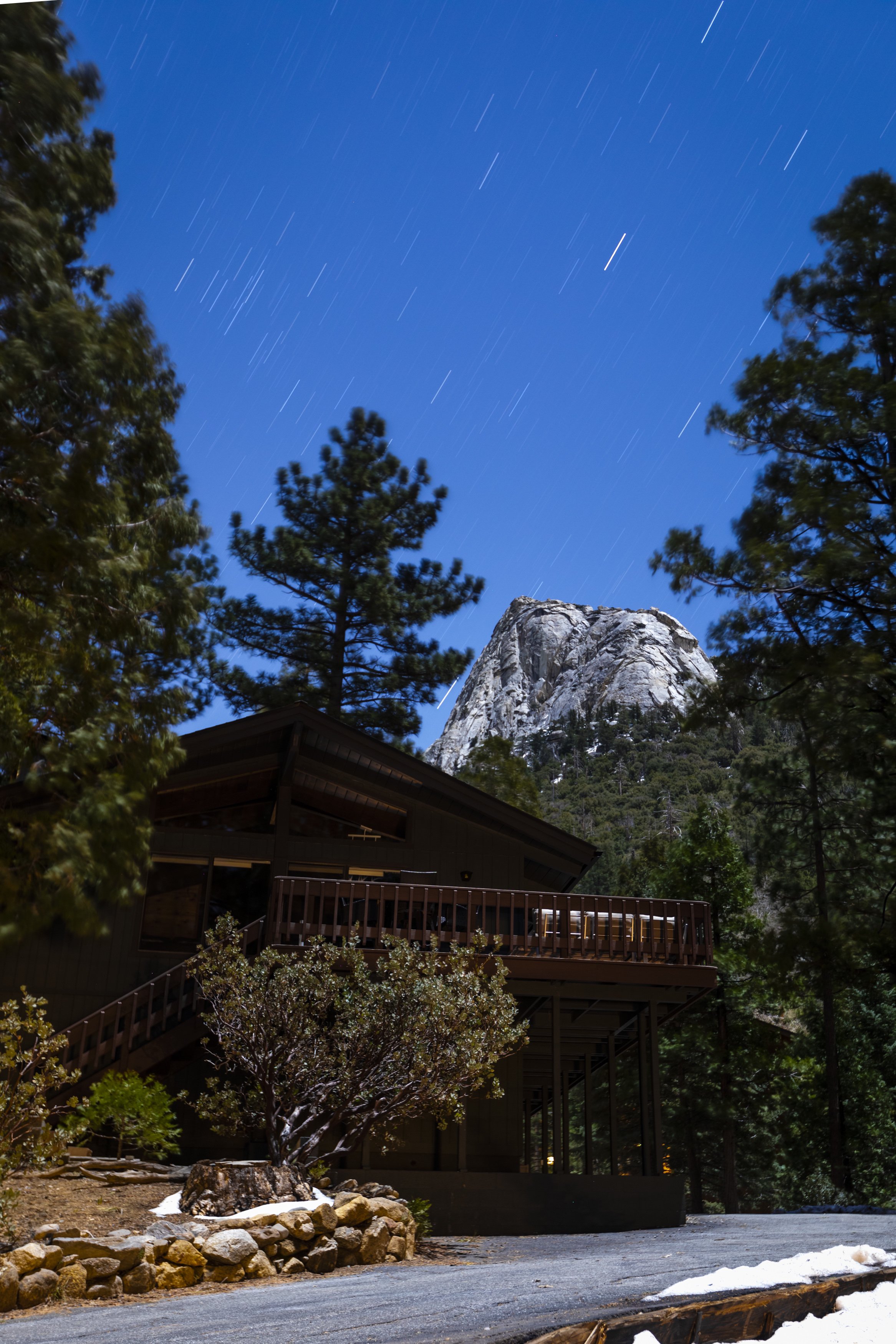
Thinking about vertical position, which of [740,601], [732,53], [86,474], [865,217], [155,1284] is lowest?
[155,1284]

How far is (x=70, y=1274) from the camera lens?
6.81 meters

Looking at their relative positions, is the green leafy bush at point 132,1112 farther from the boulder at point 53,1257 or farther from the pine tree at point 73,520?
the pine tree at point 73,520

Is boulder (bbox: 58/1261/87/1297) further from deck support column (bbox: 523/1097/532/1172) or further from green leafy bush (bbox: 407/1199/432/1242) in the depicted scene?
deck support column (bbox: 523/1097/532/1172)

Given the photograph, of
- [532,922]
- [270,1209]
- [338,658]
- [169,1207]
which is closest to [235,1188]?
[270,1209]

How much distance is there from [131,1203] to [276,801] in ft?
24.0

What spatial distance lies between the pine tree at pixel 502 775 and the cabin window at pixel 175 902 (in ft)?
59.1

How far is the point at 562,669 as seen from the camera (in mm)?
151375

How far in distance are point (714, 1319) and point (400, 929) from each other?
9.10m

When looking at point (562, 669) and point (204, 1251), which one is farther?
point (562, 669)

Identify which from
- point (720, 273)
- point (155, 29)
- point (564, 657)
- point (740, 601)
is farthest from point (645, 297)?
point (564, 657)

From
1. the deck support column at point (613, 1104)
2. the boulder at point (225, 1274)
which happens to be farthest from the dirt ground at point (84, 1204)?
the deck support column at point (613, 1104)

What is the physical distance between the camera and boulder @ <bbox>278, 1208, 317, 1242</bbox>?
8094 mm

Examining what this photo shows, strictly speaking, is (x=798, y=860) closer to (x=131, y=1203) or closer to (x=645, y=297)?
(x=645, y=297)

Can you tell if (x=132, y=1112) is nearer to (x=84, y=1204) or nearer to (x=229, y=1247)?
(x=84, y=1204)
